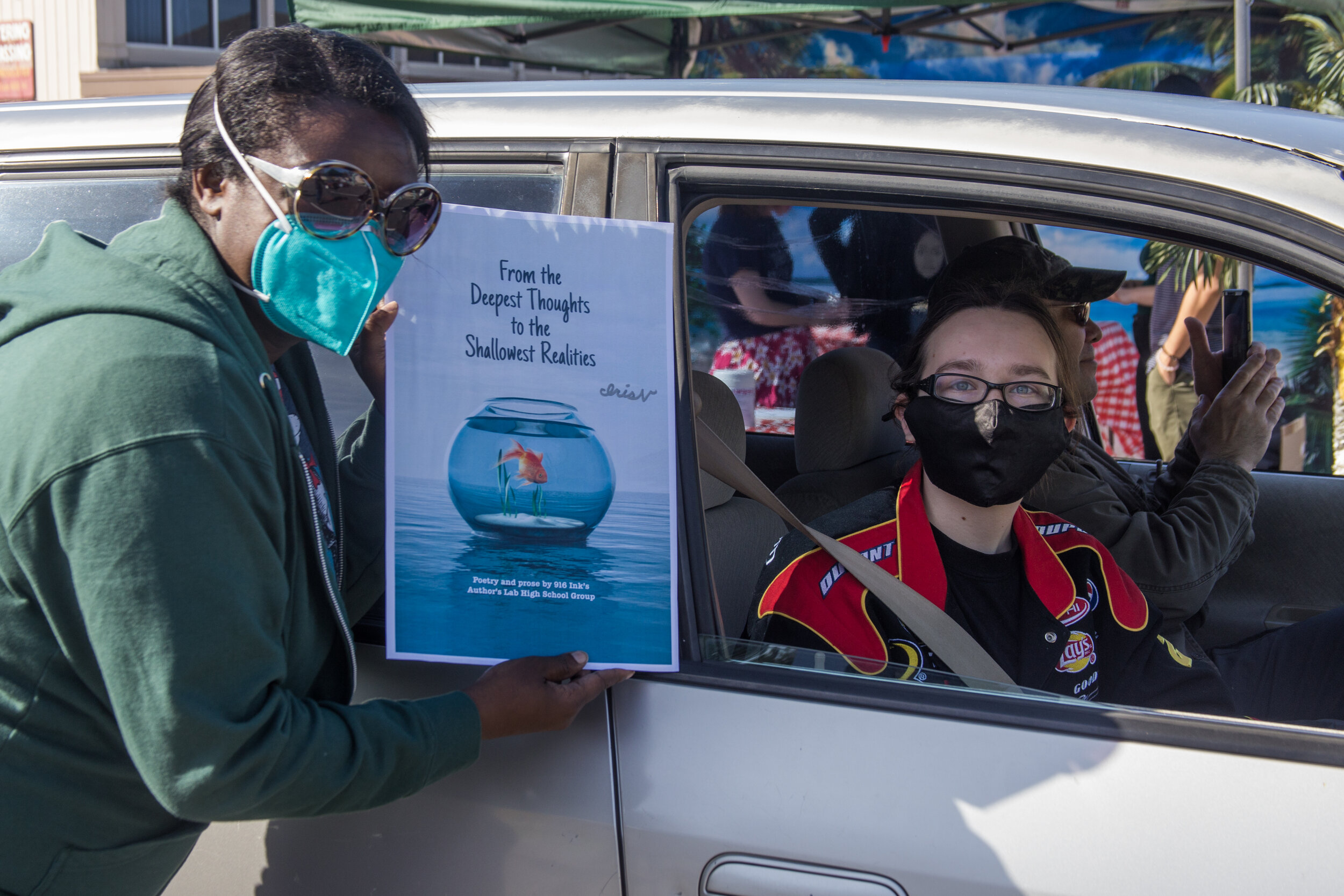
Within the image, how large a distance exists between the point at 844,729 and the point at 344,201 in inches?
35.1

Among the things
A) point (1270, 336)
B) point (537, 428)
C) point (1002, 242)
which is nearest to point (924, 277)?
point (1002, 242)

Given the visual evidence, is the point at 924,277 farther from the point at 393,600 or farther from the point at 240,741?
the point at 240,741

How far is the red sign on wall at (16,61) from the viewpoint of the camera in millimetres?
9992

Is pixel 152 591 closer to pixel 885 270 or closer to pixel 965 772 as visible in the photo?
pixel 965 772

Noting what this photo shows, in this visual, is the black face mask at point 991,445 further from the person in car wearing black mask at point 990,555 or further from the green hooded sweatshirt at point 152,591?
the green hooded sweatshirt at point 152,591

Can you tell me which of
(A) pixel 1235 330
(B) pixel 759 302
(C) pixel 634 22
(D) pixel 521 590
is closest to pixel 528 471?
(D) pixel 521 590

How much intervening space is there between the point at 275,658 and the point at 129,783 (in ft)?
0.87

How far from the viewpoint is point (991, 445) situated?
1698mm

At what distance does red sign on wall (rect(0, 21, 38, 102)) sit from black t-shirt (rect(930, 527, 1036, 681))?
36.7ft

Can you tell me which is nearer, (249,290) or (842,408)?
(249,290)

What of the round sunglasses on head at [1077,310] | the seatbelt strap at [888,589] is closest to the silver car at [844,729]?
the seatbelt strap at [888,589]

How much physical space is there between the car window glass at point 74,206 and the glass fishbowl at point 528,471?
30.4 inches

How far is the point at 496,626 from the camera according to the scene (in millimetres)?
1307

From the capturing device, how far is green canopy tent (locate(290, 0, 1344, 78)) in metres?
4.67
